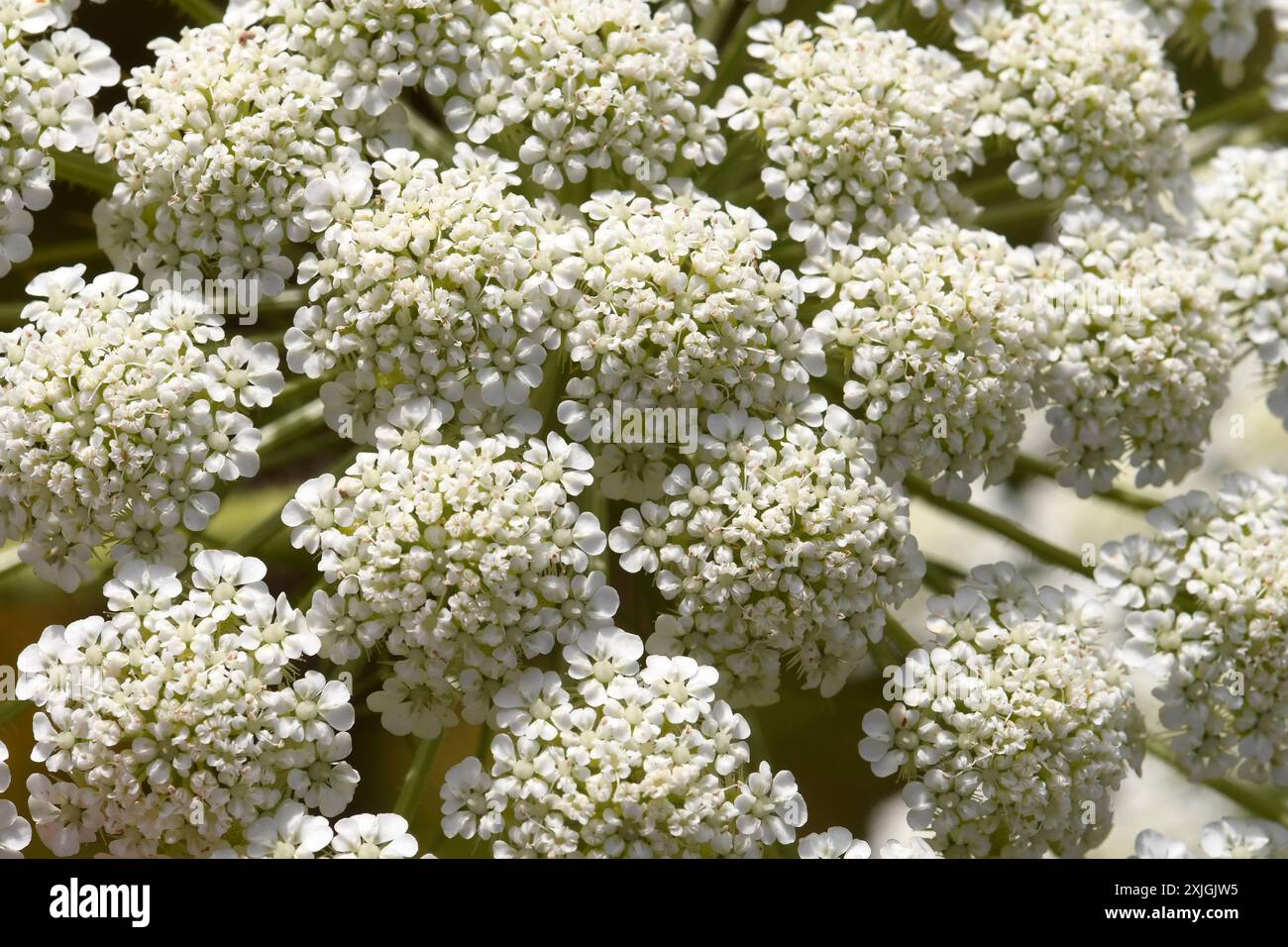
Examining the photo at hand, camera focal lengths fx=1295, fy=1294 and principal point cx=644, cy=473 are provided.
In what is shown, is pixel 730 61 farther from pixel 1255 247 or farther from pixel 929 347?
pixel 1255 247

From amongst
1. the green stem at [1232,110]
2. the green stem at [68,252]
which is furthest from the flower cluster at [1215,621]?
the green stem at [68,252]

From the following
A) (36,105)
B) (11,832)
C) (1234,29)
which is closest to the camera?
(11,832)

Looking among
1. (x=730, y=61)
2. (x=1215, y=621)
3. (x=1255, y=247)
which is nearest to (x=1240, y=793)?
(x=1215, y=621)

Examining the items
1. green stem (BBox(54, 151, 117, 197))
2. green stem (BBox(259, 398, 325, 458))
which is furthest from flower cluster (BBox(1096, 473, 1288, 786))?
green stem (BBox(54, 151, 117, 197))

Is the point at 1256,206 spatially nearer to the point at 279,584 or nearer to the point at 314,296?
the point at 314,296
